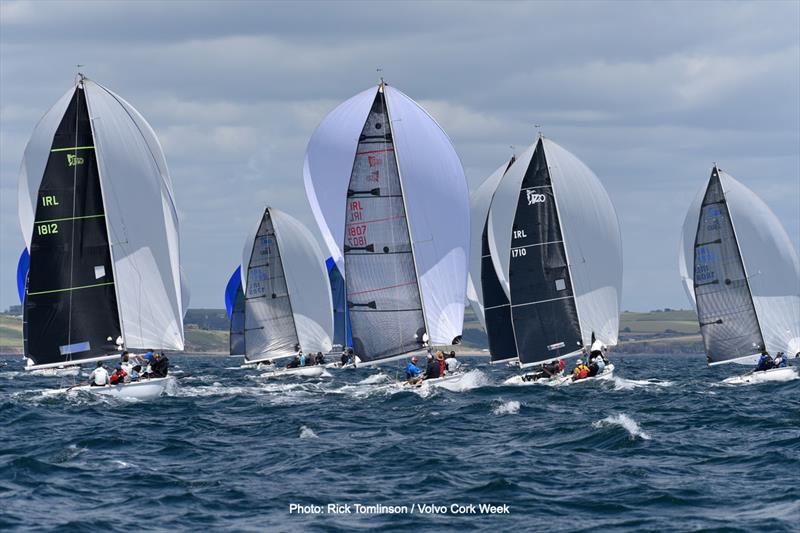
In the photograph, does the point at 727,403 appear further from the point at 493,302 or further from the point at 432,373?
the point at 493,302

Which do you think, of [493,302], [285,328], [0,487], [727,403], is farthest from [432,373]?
[285,328]

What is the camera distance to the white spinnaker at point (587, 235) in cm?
4716

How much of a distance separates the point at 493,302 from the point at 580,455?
3026cm

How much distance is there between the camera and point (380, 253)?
137 ft

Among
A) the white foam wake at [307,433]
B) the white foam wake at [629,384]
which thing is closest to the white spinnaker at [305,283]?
the white foam wake at [629,384]

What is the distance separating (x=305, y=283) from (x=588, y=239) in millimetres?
25545

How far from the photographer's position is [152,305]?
138ft

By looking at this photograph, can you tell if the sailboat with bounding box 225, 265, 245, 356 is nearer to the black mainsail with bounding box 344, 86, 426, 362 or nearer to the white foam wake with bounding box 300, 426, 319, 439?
the black mainsail with bounding box 344, 86, 426, 362

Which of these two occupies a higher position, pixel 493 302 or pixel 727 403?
pixel 493 302

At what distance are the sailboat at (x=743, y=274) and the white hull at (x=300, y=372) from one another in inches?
852

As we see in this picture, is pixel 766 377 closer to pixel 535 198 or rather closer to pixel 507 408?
pixel 535 198

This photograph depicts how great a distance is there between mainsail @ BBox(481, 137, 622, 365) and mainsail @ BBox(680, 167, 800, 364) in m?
5.49

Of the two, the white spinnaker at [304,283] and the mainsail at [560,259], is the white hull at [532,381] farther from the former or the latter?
the white spinnaker at [304,283]

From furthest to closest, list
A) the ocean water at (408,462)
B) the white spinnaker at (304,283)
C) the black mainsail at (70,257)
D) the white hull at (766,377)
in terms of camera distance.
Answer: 1. the white spinnaker at (304,283)
2. the white hull at (766,377)
3. the black mainsail at (70,257)
4. the ocean water at (408,462)
